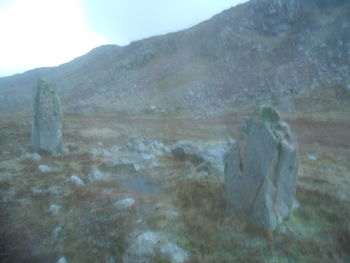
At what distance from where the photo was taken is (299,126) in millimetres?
26125

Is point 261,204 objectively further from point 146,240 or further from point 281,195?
point 146,240

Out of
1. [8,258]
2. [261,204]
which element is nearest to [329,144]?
[261,204]

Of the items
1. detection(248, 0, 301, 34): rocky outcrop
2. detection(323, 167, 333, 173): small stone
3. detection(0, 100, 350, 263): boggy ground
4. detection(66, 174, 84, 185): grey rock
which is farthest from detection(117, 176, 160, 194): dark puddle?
detection(248, 0, 301, 34): rocky outcrop

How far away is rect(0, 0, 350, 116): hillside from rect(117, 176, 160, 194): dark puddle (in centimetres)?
2650

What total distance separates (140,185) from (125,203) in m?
2.65

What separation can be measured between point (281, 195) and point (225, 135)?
18.2 meters

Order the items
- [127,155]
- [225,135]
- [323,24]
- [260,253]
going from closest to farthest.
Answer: [260,253], [127,155], [225,135], [323,24]

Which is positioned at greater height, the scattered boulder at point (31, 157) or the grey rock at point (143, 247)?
the grey rock at point (143, 247)

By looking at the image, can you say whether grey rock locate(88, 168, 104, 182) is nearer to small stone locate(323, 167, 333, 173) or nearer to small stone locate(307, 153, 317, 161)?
small stone locate(323, 167, 333, 173)

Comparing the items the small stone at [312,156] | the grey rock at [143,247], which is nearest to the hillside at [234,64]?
the small stone at [312,156]

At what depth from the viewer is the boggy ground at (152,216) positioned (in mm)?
6070

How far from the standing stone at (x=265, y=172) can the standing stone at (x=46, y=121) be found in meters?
12.1

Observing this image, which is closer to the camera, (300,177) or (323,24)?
(300,177)

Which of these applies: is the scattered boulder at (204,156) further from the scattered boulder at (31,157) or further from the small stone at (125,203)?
the scattered boulder at (31,157)
